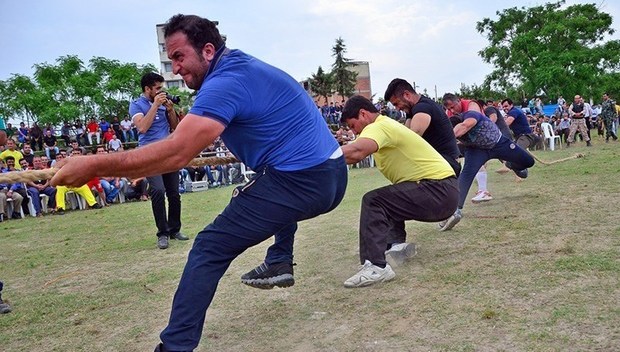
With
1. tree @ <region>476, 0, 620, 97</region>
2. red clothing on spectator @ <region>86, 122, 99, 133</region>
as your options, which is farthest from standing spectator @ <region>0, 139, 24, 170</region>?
tree @ <region>476, 0, 620, 97</region>

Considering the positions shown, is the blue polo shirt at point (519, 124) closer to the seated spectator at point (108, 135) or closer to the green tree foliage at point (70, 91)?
the seated spectator at point (108, 135)

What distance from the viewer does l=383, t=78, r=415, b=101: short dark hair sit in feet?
18.6

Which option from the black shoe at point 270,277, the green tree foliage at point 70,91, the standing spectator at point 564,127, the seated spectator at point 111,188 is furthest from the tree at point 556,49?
the black shoe at point 270,277

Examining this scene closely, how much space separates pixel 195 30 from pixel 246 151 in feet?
2.29

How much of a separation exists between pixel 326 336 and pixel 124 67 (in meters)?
44.9

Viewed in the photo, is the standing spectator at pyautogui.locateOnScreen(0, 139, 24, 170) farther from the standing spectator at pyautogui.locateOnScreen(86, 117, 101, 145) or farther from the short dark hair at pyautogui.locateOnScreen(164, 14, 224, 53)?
the standing spectator at pyautogui.locateOnScreen(86, 117, 101, 145)

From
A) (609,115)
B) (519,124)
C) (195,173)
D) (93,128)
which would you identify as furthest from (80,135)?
(609,115)

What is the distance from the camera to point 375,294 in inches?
159

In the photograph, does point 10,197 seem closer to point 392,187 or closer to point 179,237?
point 179,237

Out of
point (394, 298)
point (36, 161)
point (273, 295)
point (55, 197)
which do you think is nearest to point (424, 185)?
point (394, 298)

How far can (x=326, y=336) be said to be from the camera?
329 centimetres


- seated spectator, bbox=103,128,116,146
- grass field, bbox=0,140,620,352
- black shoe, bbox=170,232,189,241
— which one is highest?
seated spectator, bbox=103,128,116,146

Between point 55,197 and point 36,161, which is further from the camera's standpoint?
point 36,161

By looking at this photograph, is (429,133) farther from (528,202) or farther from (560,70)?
(560,70)
